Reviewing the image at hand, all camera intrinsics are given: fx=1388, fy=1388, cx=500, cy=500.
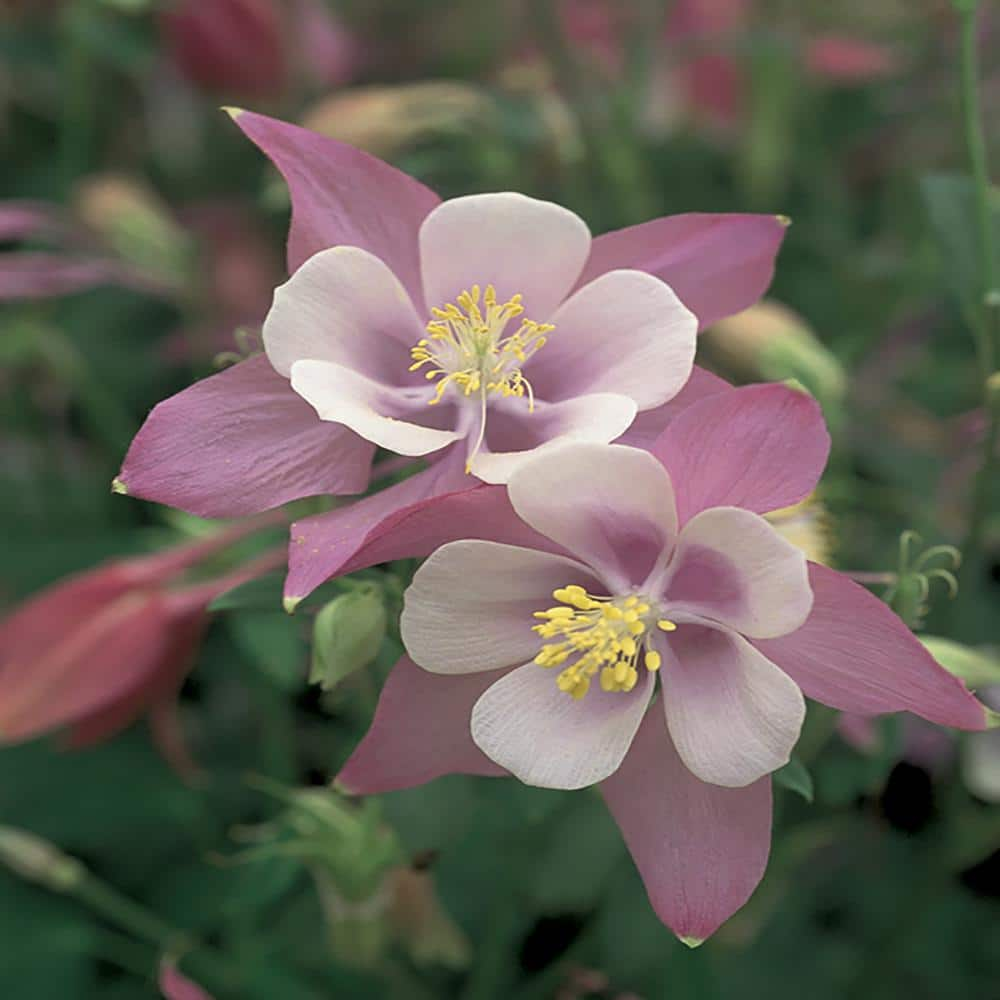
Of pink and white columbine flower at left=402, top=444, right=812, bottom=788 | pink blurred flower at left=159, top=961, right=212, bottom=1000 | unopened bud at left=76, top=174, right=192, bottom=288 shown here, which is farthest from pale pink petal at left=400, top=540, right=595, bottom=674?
unopened bud at left=76, top=174, right=192, bottom=288

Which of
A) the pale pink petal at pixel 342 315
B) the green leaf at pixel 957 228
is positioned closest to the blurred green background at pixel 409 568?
the green leaf at pixel 957 228

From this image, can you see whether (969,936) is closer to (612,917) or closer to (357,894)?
(612,917)

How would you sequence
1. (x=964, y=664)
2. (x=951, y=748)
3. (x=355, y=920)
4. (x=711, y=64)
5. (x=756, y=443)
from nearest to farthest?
(x=756, y=443)
(x=964, y=664)
(x=355, y=920)
(x=951, y=748)
(x=711, y=64)

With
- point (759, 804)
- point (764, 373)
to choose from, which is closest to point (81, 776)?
point (764, 373)

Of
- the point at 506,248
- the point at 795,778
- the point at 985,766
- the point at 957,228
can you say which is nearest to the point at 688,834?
the point at 795,778

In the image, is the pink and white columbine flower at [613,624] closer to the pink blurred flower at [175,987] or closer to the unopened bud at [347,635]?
the unopened bud at [347,635]

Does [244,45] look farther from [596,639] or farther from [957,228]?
[596,639]
